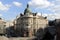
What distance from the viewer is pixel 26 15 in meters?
48.7

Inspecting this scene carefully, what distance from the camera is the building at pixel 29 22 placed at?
4709cm

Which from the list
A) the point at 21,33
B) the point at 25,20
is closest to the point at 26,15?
the point at 25,20

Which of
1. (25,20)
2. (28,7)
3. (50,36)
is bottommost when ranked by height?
(50,36)

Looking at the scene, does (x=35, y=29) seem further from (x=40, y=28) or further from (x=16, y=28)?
(x=16, y=28)

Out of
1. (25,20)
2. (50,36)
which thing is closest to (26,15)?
(25,20)

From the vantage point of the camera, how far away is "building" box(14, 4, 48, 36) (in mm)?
47094

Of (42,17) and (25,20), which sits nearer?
(25,20)

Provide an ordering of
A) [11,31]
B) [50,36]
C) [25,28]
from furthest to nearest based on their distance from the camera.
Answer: [11,31] → [25,28] → [50,36]

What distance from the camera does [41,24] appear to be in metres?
50.7

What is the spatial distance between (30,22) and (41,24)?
11.1 feet

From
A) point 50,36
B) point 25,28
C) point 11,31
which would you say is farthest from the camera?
point 11,31

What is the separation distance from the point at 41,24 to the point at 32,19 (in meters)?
2.96

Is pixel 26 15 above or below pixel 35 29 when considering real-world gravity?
above

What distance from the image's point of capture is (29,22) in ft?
159
